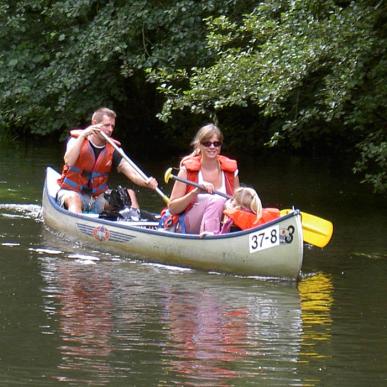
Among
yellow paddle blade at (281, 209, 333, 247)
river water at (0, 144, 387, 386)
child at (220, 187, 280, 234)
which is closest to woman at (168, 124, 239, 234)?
child at (220, 187, 280, 234)

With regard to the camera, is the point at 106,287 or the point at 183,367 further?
the point at 106,287

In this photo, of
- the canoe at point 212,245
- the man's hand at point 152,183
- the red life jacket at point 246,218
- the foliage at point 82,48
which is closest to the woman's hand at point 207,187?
the red life jacket at point 246,218

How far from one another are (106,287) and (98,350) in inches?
86.0

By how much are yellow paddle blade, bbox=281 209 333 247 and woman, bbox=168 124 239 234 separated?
1.99 feet

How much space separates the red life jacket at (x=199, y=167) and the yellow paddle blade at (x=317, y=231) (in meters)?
0.54

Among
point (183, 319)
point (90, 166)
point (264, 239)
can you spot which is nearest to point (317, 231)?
point (264, 239)

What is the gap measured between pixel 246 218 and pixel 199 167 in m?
0.72

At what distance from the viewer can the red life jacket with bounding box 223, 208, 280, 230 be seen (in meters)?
9.70

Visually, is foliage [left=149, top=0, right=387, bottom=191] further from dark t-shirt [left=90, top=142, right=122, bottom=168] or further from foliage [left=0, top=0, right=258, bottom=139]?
foliage [left=0, top=0, right=258, bottom=139]

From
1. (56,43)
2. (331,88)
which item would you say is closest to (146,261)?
(331,88)

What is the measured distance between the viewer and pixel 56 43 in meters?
20.1

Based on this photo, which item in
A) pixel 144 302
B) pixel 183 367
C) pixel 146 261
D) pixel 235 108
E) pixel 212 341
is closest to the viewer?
pixel 183 367

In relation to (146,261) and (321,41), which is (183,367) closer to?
(146,261)

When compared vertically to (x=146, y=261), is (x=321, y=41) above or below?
above
